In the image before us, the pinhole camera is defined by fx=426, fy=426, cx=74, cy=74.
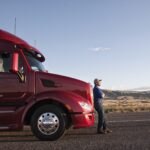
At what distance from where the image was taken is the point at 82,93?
10156 mm

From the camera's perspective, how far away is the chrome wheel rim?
973 cm

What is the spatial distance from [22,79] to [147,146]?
3268 millimetres

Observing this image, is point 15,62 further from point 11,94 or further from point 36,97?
point 36,97

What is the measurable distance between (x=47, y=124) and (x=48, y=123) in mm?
34

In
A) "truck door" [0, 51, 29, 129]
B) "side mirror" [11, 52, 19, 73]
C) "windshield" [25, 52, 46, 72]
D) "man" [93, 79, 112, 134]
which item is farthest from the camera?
"man" [93, 79, 112, 134]

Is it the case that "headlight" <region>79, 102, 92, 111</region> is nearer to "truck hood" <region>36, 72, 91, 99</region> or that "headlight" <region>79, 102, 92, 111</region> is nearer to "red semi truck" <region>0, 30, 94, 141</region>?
"red semi truck" <region>0, 30, 94, 141</region>

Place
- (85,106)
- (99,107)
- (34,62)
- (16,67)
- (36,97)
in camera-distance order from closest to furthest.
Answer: (16,67) < (36,97) < (85,106) < (34,62) < (99,107)

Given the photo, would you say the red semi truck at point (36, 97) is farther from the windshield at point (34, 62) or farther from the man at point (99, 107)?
the man at point (99, 107)

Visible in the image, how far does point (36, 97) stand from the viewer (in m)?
9.83

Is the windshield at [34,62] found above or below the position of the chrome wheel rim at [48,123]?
above

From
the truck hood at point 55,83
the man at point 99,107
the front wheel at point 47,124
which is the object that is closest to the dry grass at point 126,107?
the man at point 99,107

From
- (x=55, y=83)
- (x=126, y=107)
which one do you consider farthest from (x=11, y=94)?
(x=126, y=107)

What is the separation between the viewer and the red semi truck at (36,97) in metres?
9.77

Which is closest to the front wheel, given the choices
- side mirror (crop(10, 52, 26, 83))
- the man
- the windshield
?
side mirror (crop(10, 52, 26, 83))
